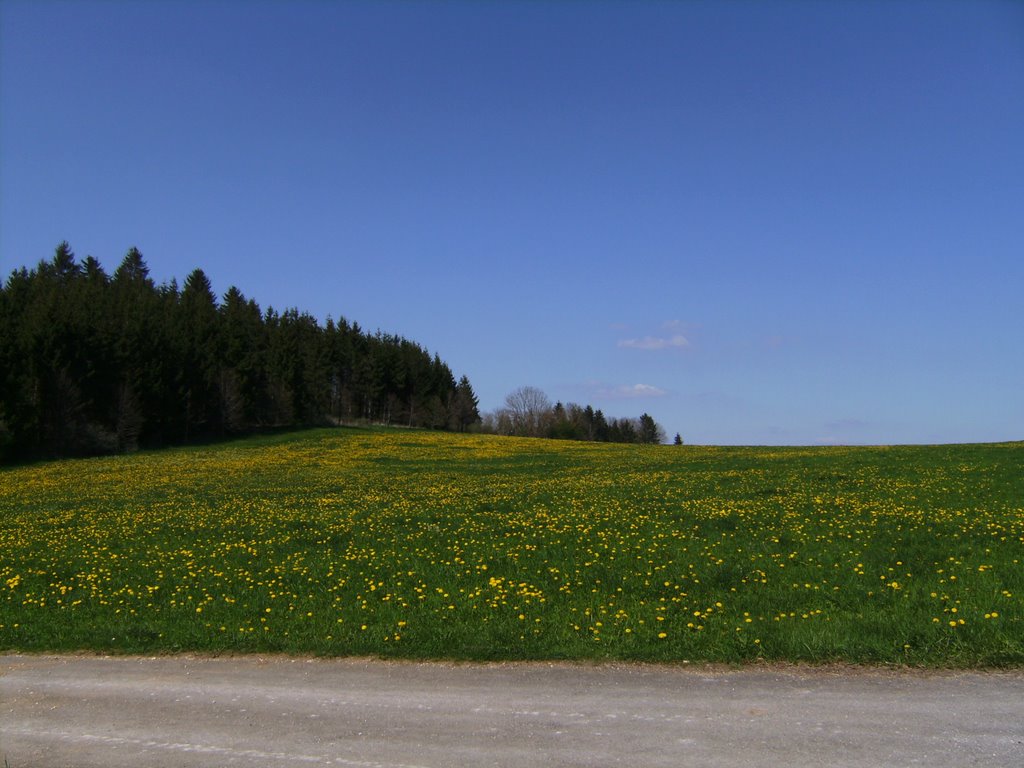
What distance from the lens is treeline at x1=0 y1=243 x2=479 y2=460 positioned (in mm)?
56969

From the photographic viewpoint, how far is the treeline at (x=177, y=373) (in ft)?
187

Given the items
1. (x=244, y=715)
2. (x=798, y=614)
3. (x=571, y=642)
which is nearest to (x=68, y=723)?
(x=244, y=715)

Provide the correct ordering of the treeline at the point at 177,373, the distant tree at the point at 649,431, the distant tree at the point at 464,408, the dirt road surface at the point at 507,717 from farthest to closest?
the distant tree at the point at 649,431, the distant tree at the point at 464,408, the treeline at the point at 177,373, the dirt road surface at the point at 507,717

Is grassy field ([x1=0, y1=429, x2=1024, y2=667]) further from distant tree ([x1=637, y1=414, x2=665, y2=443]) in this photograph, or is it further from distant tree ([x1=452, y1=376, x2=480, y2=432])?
distant tree ([x1=637, y1=414, x2=665, y2=443])

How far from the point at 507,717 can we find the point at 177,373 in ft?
239

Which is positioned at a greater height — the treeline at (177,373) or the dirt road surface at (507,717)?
the treeline at (177,373)

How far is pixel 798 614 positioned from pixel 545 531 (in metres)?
7.78

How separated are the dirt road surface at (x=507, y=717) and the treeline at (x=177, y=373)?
55250mm

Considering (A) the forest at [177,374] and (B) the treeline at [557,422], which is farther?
(B) the treeline at [557,422]

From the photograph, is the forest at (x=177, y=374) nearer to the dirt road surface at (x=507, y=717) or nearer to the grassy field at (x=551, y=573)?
the grassy field at (x=551, y=573)

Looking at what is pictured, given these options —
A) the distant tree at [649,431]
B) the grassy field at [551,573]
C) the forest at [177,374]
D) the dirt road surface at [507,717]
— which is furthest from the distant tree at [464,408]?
the dirt road surface at [507,717]

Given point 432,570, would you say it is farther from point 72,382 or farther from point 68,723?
point 72,382

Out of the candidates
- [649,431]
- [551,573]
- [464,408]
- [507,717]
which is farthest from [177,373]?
[649,431]

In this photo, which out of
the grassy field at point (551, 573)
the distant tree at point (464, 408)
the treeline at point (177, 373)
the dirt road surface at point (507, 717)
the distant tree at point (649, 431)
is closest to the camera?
Answer: the dirt road surface at point (507, 717)
